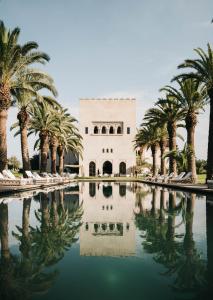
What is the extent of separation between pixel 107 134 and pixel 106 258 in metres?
51.6

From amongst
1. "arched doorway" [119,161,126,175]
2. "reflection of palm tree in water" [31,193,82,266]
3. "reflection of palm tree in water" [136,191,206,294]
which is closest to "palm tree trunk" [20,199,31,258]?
"reflection of palm tree in water" [31,193,82,266]

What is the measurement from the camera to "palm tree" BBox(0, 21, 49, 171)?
727 inches

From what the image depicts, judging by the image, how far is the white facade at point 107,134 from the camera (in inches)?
2190

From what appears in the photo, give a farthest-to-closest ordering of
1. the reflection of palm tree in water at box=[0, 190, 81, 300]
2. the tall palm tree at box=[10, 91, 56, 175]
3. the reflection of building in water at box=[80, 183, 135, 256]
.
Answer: the tall palm tree at box=[10, 91, 56, 175], the reflection of building in water at box=[80, 183, 135, 256], the reflection of palm tree in water at box=[0, 190, 81, 300]

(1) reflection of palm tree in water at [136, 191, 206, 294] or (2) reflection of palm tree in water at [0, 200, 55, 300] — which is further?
(1) reflection of palm tree in water at [136, 191, 206, 294]

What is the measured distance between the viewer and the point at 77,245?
5.36 metres

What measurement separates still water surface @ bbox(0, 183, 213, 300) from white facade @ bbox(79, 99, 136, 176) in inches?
1870

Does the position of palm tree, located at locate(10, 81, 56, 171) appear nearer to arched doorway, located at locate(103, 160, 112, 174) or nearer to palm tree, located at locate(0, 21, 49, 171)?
palm tree, located at locate(0, 21, 49, 171)

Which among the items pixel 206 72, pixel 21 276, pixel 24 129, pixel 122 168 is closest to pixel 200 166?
pixel 122 168

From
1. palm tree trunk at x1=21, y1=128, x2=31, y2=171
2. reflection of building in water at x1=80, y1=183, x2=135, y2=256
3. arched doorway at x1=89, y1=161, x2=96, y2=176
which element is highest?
palm tree trunk at x1=21, y1=128, x2=31, y2=171

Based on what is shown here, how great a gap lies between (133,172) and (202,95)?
32.4m

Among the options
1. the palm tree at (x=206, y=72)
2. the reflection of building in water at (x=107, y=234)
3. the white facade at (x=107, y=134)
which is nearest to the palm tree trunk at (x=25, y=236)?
the reflection of building in water at (x=107, y=234)

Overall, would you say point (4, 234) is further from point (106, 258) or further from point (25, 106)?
point (25, 106)

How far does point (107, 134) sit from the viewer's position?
56.1 metres
